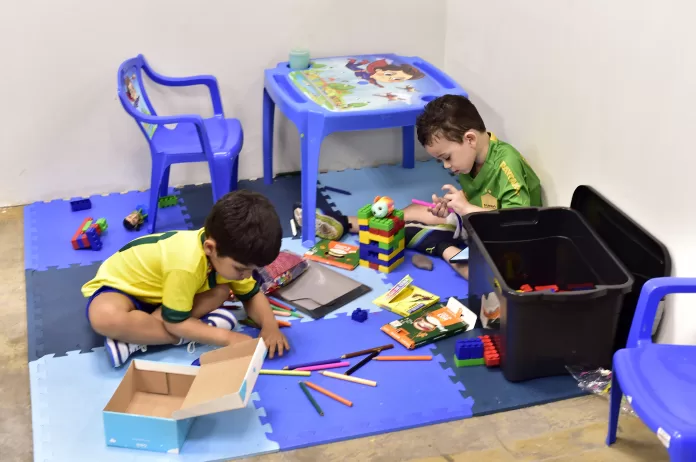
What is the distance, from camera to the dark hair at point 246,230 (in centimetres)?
153

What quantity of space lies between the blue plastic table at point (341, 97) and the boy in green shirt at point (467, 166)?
0.17 meters

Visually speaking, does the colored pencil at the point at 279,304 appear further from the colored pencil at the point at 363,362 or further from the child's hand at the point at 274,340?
the colored pencil at the point at 363,362

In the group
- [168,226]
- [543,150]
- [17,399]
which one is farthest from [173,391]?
[543,150]

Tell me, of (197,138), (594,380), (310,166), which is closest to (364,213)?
(310,166)

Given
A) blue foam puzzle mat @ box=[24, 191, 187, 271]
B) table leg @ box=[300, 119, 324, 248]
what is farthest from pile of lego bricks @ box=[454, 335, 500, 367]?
blue foam puzzle mat @ box=[24, 191, 187, 271]

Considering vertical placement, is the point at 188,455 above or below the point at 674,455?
below

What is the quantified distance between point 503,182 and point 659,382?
0.94 m

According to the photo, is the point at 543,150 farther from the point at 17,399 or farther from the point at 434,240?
the point at 17,399

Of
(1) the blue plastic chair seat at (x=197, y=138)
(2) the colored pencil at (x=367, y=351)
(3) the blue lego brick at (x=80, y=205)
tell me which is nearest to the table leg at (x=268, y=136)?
(1) the blue plastic chair seat at (x=197, y=138)

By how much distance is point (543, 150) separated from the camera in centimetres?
222

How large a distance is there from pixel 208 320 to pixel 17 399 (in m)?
0.50

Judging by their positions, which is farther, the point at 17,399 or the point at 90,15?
the point at 90,15

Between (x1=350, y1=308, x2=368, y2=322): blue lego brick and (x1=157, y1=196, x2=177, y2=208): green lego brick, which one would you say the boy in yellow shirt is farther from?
(x1=157, y1=196, x2=177, y2=208): green lego brick

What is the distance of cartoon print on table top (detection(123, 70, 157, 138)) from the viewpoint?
2324mm
